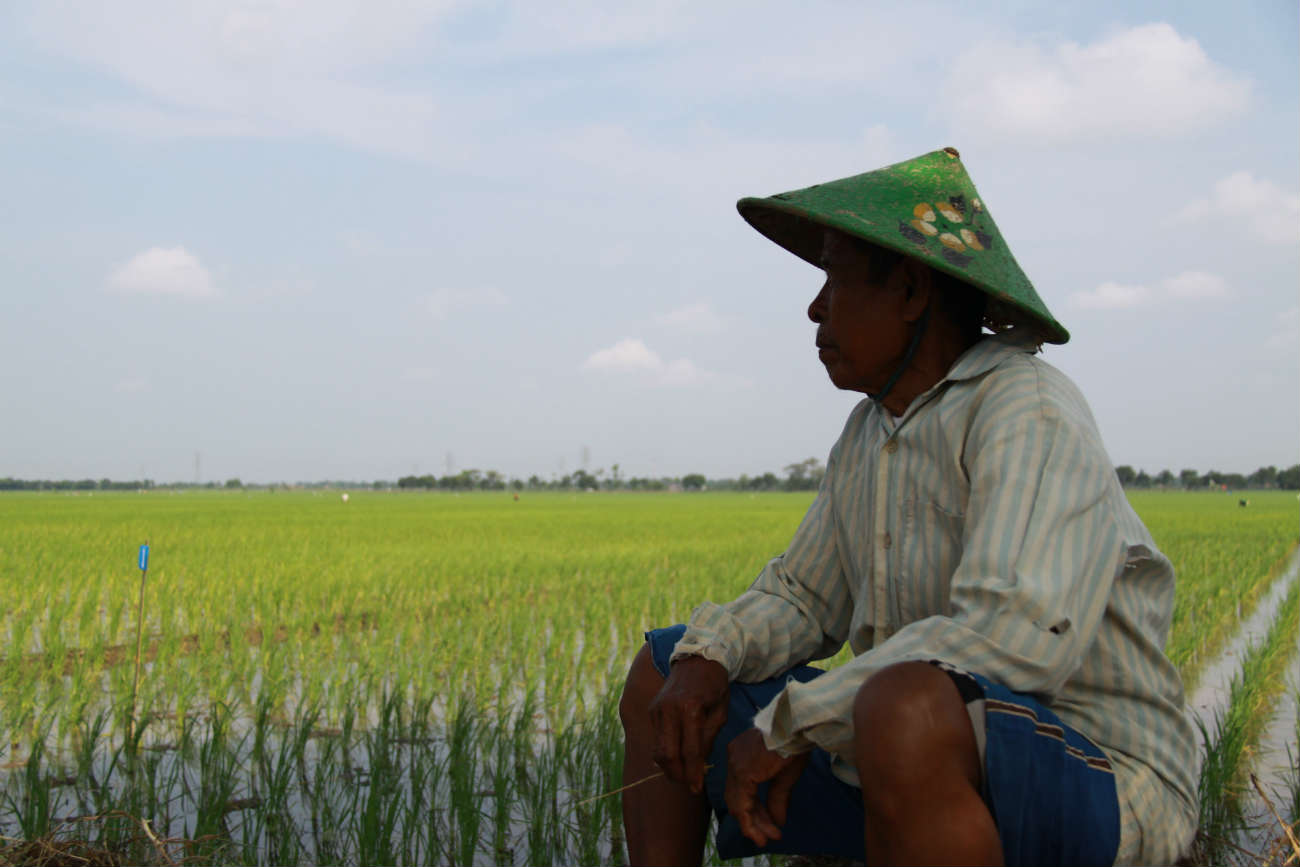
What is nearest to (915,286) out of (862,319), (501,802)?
(862,319)

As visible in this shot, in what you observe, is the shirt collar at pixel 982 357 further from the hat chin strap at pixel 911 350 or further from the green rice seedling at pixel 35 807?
the green rice seedling at pixel 35 807

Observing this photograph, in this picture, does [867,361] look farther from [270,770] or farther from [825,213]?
[270,770]

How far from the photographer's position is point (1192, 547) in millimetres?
11125

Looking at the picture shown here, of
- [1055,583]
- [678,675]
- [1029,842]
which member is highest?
[1055,583]

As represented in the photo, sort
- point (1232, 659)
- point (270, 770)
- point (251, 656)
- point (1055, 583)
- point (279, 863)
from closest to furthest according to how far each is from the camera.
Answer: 1. point (1055, 583)
2. point (279, 863)
3. point (270, 770)
4. point (251, 656)
5. point (1232, 659)

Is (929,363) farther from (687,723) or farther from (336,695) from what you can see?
(336,695)

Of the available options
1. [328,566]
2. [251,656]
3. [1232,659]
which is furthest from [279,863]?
[328,566]

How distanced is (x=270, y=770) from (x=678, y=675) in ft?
5.28

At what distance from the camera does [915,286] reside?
135 cm

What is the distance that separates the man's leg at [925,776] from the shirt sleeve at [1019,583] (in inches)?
2.5

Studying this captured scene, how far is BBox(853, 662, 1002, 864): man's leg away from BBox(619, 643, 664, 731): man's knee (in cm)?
48

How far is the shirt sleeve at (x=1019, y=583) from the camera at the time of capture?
42.0 inches

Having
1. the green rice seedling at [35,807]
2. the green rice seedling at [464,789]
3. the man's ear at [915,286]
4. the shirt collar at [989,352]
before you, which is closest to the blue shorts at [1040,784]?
the shirt collar at [989,352]

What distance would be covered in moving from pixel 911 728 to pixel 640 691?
55 centimetres
